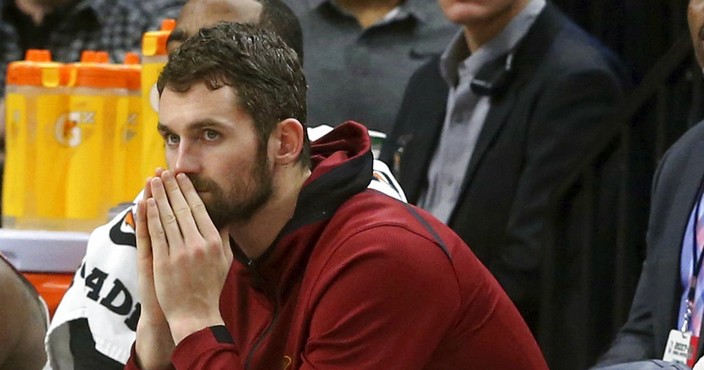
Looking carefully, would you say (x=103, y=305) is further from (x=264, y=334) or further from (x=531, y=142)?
(x=531, y=142)

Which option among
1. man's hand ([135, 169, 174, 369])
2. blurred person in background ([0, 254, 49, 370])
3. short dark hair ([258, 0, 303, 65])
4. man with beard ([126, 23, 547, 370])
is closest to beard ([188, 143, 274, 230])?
man with beard ([126, 23, 547, 370])

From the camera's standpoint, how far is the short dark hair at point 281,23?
3648 millimetres

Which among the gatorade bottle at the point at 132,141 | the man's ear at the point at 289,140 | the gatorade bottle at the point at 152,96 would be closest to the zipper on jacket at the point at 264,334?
the man's ear at the point at 289,140

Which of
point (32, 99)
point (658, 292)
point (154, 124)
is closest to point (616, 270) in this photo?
point (658, 292)

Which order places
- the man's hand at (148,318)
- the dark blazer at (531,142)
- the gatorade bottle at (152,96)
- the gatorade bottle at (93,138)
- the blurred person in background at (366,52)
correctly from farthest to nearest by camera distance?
the blurred person in background at (366,52)
the dark blazer at (531,142)
the gatorade bottle at (93,138)
the gatorade bottle at (152,96)
the man's hand at (148,318)

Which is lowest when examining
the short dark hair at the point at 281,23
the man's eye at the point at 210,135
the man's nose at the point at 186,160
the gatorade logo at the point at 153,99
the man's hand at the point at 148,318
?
the gatorade logo at the point at 153,99

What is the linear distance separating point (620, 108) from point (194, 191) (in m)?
2.01

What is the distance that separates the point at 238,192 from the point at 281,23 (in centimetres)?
102

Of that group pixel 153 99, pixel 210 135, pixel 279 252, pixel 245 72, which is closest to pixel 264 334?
pixel 279 252

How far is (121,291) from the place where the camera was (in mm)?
3344

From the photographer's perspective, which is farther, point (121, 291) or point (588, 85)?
point (588, 85)

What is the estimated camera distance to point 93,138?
A: 4172 millimetres

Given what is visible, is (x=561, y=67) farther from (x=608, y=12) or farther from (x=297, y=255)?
(x=297, y=255)

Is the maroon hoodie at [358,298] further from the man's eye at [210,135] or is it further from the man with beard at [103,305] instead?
the man with beard at [103,305]
